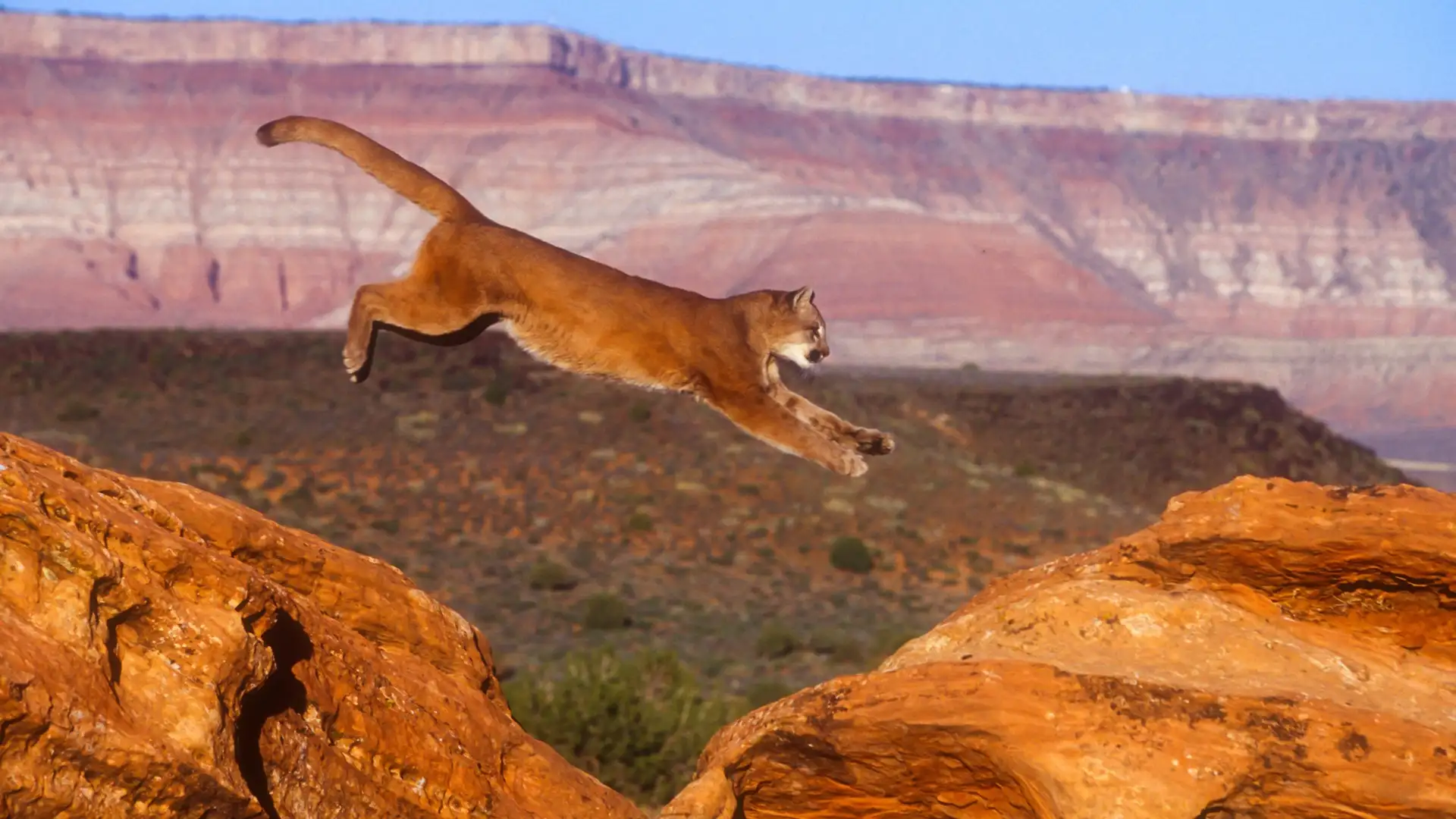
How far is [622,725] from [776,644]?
12.6 metres

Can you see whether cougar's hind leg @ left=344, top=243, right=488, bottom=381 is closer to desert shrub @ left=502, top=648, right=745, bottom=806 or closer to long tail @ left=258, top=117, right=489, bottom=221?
long tail @ left=258, top=117, right=489, bottom=221

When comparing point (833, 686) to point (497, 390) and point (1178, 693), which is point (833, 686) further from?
point (497, 390)

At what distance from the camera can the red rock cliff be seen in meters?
150

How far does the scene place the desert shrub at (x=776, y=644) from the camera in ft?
125

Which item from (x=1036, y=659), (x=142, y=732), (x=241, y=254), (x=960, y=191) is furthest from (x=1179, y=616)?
(x=960, y=191)

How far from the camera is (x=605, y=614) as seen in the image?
4000 centimetres

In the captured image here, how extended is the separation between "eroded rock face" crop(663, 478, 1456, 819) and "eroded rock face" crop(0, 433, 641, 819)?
1176 millimetres

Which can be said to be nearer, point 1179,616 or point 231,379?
point 1179,616

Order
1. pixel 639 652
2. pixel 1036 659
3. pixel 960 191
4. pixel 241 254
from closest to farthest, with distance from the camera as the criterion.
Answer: pixel 1036 659, pixel 639 652, pixel 241 254, pixel 960 191

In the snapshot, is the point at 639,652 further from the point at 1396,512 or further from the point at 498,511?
the point at 1396,512

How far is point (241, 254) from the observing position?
525 ft

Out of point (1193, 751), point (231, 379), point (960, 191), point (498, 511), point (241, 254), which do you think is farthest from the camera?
point (960, 191)

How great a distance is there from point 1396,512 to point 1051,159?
189m

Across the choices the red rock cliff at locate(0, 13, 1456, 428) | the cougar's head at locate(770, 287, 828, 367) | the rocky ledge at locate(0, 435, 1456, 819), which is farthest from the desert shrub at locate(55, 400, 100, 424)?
the red rock cliff at locate(0, 13, 1456, 428)
